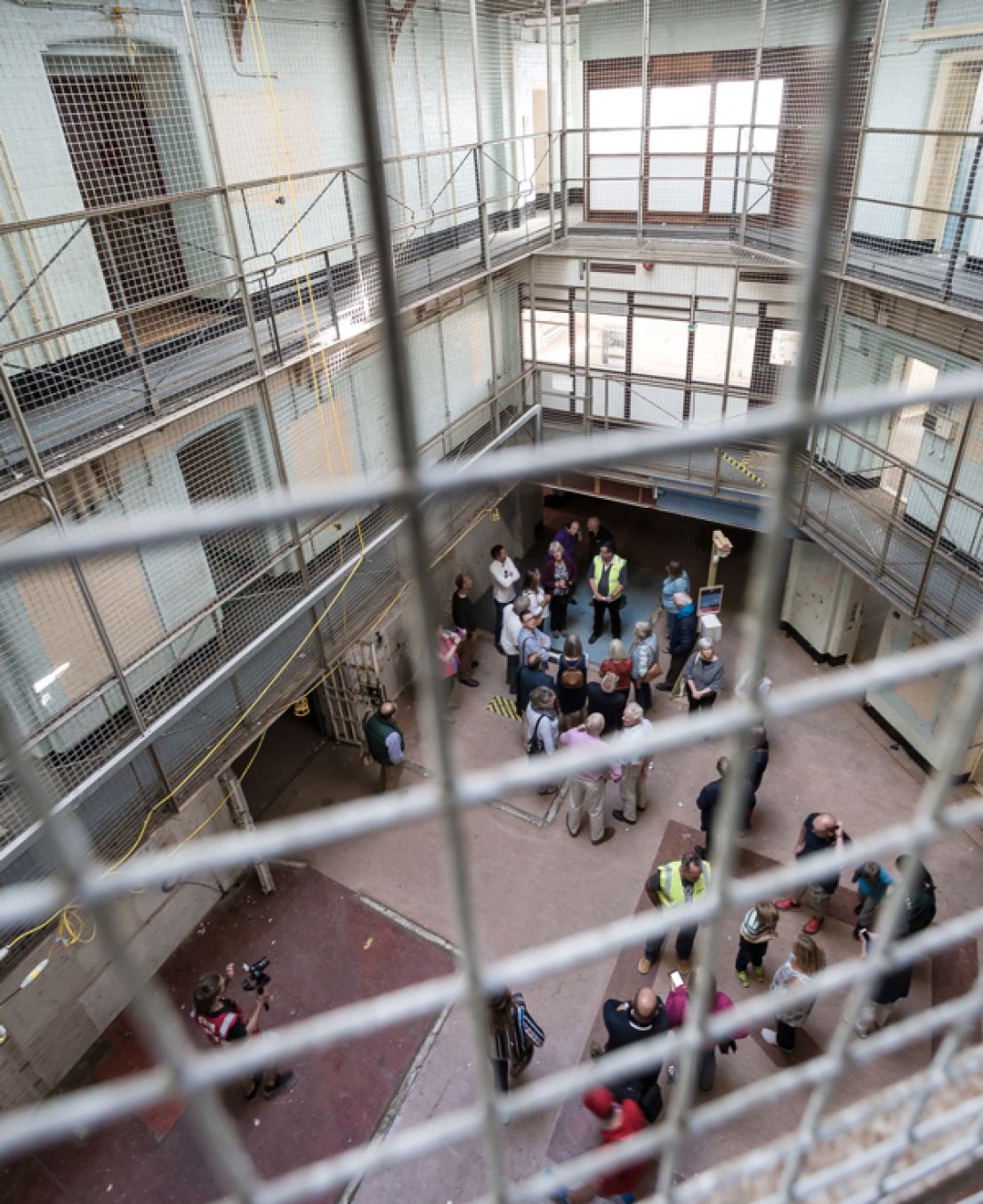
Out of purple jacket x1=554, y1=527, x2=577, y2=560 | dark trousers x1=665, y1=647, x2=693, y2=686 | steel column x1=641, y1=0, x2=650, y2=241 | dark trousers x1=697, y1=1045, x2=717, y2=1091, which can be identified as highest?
steel column x1=641, y1=0, x2=650, y2=241

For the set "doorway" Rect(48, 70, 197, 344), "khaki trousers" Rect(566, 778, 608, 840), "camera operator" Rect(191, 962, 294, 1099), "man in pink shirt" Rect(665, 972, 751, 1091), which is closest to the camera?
"man in pink shirt" Rect(665, 972, 751, 1091)

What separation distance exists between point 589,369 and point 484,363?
1.12m

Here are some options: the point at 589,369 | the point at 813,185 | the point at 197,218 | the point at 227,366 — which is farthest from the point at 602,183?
the point at 813,185

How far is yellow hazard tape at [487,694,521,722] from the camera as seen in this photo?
7332 millimetres

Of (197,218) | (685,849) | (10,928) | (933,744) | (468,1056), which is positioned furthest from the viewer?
(933,744)

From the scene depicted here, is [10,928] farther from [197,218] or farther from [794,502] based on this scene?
[794,502]

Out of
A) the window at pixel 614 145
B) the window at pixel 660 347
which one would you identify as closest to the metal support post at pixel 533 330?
the window at pixel 660 347

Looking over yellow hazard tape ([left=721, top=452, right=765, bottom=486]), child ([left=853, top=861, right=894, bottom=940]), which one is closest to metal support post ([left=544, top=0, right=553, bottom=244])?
yellow hazard tape ([left=721, top=452, right=765, bottom=486])

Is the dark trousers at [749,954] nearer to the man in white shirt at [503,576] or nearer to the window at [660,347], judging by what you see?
the man in white shirt at [503,576]

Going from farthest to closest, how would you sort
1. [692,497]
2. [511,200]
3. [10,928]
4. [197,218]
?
1. [511,200]
2. [692,497]
3. [197,218]
4. [10,928]

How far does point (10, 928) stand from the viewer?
13.6 feet

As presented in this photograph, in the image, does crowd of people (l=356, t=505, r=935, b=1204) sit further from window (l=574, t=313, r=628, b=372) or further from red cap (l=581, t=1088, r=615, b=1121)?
window (l=574, t=313, r=628, b=372)

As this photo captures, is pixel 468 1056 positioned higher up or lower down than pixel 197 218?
lower down

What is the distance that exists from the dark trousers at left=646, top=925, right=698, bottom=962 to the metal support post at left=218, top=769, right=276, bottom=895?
2.68m
